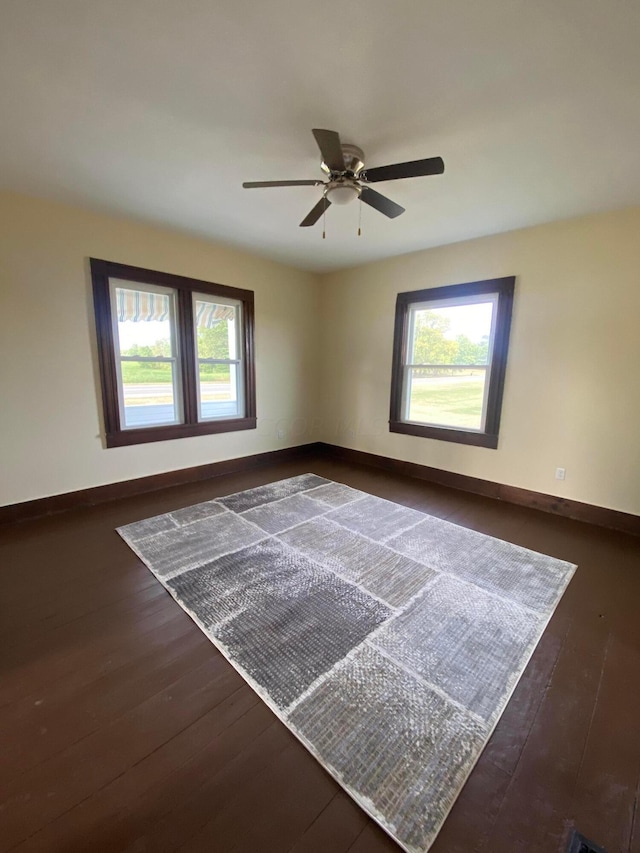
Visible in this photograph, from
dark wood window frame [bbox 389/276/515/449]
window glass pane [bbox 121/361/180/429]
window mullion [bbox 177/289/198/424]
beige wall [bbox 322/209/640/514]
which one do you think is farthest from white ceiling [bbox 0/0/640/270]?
window glass pane [bbox 121/361/180/429]

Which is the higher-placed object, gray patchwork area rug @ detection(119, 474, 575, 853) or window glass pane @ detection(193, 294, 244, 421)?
window glass pane @ detection(193, 294, 244, 421)

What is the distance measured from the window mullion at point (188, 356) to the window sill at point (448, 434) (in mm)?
2478

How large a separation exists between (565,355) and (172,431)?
4030 millimetres

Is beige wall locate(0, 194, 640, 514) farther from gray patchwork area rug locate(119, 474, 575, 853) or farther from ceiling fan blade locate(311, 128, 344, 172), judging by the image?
ceiling fan blade locate(311, 128, 344, 172)

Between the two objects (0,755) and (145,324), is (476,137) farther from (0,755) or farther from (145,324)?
(0,755)

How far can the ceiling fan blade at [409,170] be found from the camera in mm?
1817

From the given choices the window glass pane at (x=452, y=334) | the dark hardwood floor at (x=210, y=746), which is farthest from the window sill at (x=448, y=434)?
the dark hardwood floor at (x=210, y=746)

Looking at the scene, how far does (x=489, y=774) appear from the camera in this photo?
3.86 ft

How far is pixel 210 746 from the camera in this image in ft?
4.11

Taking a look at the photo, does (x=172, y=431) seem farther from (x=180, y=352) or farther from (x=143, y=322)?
(x=143, y=322)

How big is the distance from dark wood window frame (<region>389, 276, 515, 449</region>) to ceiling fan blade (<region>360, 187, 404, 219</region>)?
170cm

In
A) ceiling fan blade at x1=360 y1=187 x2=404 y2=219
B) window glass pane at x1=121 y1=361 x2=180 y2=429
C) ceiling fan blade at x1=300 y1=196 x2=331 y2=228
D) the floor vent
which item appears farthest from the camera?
window glass pane at x1=121 y1=361 x2=180 y2=429

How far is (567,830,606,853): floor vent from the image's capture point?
98cm

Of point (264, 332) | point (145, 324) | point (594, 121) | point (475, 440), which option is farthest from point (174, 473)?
point (594, 121)
